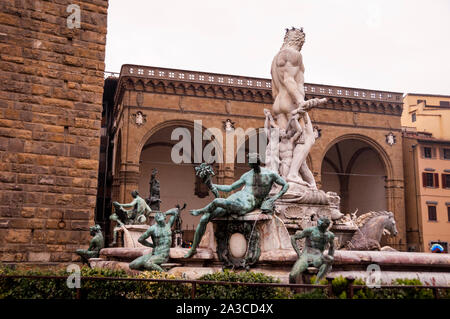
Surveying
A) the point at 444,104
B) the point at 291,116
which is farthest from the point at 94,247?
the point at 444,104

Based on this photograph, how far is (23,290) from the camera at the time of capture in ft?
19.7

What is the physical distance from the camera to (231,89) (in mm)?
29828

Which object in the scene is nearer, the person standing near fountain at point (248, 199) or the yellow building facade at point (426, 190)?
the person standing near fountain at point (248, 199)

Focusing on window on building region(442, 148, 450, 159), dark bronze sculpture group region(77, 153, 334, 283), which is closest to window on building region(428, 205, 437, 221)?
window on building region(442, 148, 450, 159)

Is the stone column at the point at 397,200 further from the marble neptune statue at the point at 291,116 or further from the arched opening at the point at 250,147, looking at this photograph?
the marble neptune statue at the point at 291,116

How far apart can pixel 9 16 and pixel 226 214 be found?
22.6 feet

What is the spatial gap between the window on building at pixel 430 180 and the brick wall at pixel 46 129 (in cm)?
2682

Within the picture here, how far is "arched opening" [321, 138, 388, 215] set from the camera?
3456cm

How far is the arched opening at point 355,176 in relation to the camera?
34562 millimetres

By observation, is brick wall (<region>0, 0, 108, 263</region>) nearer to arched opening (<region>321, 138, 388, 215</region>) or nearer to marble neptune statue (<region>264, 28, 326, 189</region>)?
marble neptune statue (<region>264, 28, 326, 189</region>)

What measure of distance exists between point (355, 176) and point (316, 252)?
1225 inches

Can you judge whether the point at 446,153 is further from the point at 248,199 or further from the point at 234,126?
the point at 248,199

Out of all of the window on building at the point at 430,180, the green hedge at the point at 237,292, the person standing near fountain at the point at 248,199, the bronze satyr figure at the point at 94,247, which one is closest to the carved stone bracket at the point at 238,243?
the person standing near fountain at the point at 248,199

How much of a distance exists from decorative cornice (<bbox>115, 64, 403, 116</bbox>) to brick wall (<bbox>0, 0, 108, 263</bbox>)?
1729 centimetres
